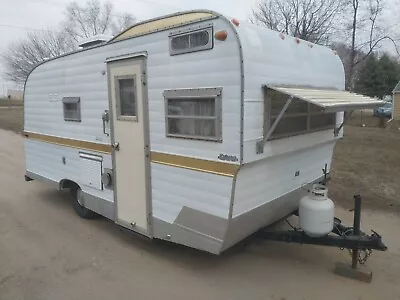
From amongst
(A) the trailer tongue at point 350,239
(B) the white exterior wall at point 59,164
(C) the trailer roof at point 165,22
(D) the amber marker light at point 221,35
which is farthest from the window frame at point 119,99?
(A) the trailer tongue at point 350,239

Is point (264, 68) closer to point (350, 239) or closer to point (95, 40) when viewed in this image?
point (350, 239)

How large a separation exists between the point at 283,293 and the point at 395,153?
29.0 feet

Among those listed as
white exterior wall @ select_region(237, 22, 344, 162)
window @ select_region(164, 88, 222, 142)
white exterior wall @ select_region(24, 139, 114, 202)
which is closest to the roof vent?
white exterior wall @ select_region(24, 139, 114, 202)

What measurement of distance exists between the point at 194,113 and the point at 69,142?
293 centimetres

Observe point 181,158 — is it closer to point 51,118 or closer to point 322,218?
point 322,218

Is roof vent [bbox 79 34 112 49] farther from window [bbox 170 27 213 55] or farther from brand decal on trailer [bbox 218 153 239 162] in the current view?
brand decal on trailer [bbox 218 153 239 162]

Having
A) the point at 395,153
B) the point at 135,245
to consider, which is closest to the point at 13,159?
the point at 135,245

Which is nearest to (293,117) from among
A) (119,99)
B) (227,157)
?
(227,157)

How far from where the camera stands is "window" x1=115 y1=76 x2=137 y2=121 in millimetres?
4387

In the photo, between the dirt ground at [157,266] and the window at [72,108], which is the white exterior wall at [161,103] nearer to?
the window at [72,108]

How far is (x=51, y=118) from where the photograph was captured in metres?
6.12

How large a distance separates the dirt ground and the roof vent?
2857 mm

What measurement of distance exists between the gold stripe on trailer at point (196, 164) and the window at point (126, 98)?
66cm

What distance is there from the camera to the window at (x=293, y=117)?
356 cm
